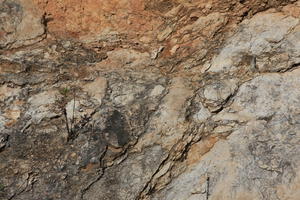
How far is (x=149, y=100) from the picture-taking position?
5.66 m

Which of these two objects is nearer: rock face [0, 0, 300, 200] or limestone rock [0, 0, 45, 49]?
rock face [0, 0, 300, 200]

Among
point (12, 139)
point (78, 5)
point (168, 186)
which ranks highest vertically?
point (78, 5)

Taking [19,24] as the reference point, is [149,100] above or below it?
below

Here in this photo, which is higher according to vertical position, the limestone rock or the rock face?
the limestone rock

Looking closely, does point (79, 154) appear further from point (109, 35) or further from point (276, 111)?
point (276, 111)

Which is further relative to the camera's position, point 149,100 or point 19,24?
point 19,24

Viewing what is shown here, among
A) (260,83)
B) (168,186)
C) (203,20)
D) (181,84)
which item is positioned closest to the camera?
(168,186)

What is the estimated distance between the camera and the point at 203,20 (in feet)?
20.4

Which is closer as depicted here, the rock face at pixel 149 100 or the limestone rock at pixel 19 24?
the rock face at pixel 149 100

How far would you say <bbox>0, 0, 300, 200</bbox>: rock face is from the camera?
16.2 feet

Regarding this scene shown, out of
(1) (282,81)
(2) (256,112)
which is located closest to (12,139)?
(2) (256,112)

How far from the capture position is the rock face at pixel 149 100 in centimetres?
495

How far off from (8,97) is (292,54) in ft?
13.6

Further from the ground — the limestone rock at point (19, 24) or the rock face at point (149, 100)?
the limestone rock at point (19, 24)
